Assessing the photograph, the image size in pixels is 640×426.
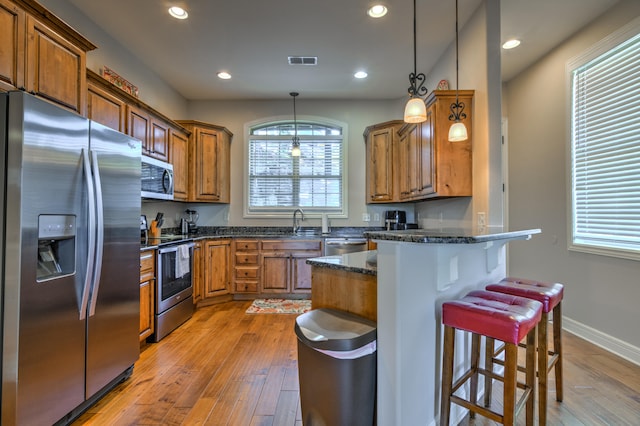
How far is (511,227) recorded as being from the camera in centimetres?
390

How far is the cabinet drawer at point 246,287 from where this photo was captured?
422 centimetres

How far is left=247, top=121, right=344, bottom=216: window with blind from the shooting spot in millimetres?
4910

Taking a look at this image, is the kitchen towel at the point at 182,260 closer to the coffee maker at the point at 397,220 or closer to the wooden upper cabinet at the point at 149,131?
the wooden upper cabinet at the point at 149,131

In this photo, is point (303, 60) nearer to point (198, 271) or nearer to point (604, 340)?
point (198, 271)

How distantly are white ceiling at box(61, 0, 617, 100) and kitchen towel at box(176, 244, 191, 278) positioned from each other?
2.22 meters

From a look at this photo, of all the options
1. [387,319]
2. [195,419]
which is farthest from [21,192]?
[387,319]

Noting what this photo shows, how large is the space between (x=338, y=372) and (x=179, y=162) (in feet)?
11.5

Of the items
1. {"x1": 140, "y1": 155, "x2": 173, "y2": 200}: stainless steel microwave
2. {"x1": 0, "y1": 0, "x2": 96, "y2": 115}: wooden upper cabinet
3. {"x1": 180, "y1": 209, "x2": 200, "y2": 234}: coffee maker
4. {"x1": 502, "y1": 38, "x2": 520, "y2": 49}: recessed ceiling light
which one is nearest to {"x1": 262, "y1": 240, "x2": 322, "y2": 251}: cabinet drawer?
{"x1": 180, "y1": 209, "x2": 200, "y2": 234}: coffee maker

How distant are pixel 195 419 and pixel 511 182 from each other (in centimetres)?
414

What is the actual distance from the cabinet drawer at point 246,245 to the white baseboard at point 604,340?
12.1 feet

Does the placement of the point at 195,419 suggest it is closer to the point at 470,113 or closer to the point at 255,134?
the point at 470,113

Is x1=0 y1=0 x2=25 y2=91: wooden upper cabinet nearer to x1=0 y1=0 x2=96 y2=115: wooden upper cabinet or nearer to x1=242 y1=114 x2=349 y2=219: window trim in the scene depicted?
x1=0 y1=0 x2=96 y2=115: wooden upper cabinet

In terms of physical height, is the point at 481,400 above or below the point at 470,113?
below

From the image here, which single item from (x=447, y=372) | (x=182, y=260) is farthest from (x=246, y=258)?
(x=447, y=372)
